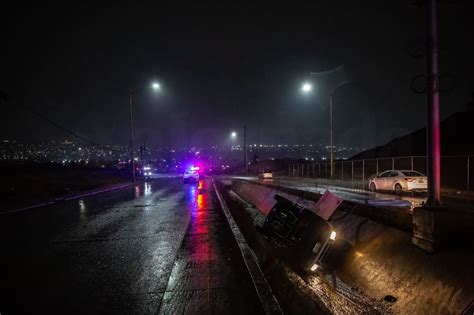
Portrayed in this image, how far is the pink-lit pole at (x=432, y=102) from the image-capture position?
557cm

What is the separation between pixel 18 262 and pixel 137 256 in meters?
2.66

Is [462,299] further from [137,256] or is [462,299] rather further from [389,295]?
[137,256]

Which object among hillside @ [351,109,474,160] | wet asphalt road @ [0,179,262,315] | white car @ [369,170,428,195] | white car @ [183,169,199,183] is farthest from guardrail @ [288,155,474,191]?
wet asphalt road @ [0,179,262,315]

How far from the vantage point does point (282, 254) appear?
7523mm

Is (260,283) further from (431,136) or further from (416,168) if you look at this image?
(416,168)

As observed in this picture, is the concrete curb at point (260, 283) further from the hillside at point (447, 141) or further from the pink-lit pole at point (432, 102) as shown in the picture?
the hillside at point (447, 141)

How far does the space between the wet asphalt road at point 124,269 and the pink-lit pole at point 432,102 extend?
3584 millimetres

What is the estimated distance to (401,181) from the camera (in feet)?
69.3

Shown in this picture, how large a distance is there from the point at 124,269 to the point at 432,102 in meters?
6.61

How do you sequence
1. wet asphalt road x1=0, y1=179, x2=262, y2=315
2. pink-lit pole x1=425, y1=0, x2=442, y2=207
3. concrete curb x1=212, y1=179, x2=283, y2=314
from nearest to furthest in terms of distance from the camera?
concrete curb x1=212, y1=179, x2=283, y2=314
wet asphalt road x1=0, y1=179, x2=262, y2=315
pink-lit pole x1=425, y1=0, x2=442, y2=207

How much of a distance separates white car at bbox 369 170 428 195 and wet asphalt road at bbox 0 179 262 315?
45.4 ft

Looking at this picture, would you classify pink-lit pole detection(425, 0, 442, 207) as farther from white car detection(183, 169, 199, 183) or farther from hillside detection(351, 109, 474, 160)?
hillside detection(351, 109, 474, 160)

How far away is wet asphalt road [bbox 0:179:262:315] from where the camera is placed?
509 cm

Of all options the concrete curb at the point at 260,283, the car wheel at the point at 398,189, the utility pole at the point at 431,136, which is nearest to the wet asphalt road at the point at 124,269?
the concrete curb at the point at 260,283
